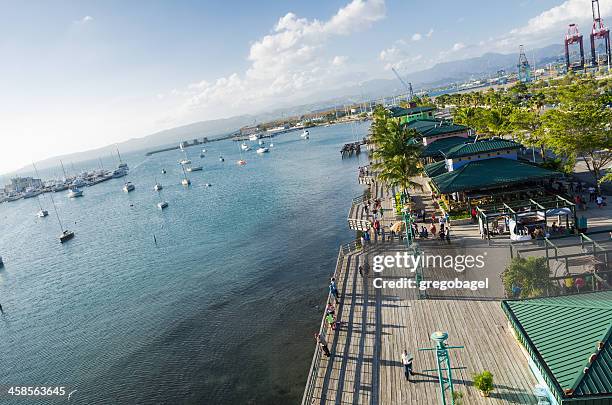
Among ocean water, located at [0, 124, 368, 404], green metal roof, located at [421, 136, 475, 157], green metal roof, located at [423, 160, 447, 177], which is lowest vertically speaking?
ocean water, located at [0, 124, 368, 404]

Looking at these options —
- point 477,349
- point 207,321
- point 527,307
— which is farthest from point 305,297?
point 527,307

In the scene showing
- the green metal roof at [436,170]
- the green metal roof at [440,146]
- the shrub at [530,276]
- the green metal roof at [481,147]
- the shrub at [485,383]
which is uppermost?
the green metal roof at [481,147]

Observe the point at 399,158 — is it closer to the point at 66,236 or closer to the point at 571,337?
the point at 571,337

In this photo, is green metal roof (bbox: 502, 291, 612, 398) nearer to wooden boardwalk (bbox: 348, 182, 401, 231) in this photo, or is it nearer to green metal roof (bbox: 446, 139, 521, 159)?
wooden boardwalk (bbox: 348, 182, 401, 231)

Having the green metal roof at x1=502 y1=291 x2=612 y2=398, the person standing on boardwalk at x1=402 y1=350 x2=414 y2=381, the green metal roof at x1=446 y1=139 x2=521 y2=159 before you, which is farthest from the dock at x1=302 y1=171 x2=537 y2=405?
the green metal roof at x1=446 y1=139 x2=521 y2=159

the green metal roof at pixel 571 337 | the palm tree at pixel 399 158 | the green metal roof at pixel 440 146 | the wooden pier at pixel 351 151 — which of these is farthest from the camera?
the wooden pier at pixel 351 151

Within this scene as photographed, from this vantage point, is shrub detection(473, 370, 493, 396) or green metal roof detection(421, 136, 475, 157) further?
green metal roof detection(421, 136, 475, 157)

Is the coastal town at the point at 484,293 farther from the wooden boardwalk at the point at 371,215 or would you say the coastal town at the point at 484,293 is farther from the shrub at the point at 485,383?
the wooden boardwalk at the point at 371,215

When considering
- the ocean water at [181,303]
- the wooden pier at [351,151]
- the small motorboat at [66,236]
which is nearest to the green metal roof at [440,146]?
the ocean water at [181,303]
